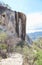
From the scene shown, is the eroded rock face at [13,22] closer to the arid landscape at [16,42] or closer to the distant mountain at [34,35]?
the arid landscape at [16,42]

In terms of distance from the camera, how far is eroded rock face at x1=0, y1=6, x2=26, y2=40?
2.25 metres

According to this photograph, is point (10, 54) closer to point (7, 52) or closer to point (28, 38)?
point (7, 52)

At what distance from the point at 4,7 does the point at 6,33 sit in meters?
0.36

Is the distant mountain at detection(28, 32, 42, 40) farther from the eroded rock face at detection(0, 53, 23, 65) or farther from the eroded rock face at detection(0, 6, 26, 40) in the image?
the eroded rock face at detection(0, 53, 23, 65)

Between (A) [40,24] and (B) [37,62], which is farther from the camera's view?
(A) [40,24]

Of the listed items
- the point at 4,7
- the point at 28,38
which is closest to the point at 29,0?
the point at 4,7

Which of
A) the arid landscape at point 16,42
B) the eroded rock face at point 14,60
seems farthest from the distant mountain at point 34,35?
the eroded rock face at point 14,60

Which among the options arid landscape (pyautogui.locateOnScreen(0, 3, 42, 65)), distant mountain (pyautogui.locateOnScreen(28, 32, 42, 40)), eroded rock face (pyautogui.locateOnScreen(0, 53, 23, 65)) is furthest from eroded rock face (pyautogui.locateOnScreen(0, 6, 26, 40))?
eroded rock face (pyautogui.locateOnScreen(0, 53, 23, 65))

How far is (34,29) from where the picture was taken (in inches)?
94.5

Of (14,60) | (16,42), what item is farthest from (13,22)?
(14,60)

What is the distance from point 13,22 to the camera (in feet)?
7.54

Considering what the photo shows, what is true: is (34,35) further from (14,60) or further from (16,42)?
(14,60)

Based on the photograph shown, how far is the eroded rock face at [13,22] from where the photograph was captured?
225 cm

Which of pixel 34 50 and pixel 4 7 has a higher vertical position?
pixel 4 7
